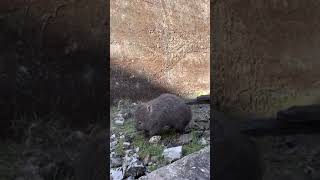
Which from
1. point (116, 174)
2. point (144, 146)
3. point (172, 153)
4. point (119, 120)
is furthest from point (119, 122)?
point (116, 174)

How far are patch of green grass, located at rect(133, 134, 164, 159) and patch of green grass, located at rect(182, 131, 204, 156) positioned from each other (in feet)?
0.78

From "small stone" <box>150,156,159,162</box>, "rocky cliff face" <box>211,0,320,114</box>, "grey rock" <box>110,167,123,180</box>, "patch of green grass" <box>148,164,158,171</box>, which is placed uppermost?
"rocky cliff face" <box>211,0,320,114</box>

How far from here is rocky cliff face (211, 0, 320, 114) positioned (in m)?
1.98

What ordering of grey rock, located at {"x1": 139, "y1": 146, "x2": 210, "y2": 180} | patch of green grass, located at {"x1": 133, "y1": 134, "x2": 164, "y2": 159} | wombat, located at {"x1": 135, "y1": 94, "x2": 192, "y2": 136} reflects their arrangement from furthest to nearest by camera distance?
wombat, located at {"x1": 135, "y1": 94, "x2": 192, "y2": 136}, patch of green grass, located at {"x1": 133, "y1": 134, "x2": 164, "y2": 159}, grey rock, located at {"x1": 139, "y1": 146, "x2": 210, "y2": 180}

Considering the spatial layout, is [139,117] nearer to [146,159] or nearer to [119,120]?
[119,120]

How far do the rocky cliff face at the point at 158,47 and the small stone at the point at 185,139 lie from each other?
179 centimetres

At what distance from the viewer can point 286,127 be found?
205 cm

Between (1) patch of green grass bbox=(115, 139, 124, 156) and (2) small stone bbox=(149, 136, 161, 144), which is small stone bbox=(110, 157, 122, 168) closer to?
(1) patch of green grass bbox=(115, 139, 124, 156)

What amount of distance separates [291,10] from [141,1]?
16.9 feet

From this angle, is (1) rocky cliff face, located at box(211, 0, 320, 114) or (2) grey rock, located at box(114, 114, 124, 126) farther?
(2) grey rock, located at box(114, 114, 124, 126)

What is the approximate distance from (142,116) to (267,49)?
3644mm

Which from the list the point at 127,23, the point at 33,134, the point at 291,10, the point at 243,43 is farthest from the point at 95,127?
the point at 127,23

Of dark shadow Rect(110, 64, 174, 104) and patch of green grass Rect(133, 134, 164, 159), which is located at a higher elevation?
dark shadow Rect(110, 64, 174, 104)

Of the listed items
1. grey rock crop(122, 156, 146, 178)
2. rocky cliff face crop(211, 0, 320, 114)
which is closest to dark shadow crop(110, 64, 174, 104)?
grey rock crop(122, 156, 146, 178)
